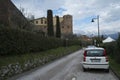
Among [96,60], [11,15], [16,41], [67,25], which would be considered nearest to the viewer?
[96,60]

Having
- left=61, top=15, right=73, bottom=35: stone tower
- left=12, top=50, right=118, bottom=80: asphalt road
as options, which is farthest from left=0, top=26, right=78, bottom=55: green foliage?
left=61, top=15, right=73, bottom=35: stone tower

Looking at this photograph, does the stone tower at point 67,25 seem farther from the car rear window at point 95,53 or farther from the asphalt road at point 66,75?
the asphalt road at point 66,75

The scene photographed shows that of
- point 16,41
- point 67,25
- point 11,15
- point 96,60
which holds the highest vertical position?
point 67,25

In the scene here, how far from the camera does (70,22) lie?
141750 mm

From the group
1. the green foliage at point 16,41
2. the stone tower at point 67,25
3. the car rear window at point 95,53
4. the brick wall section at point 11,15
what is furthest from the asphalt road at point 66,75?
the stone tower at point 67,25

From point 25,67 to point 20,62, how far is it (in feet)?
3.18

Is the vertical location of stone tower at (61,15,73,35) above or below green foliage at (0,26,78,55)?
above

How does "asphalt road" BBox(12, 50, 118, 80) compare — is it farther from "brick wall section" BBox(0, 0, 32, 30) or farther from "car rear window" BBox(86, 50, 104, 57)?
"brick wall section" BBox(0, 0, 32, 30)

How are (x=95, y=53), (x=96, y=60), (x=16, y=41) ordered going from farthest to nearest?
1. (x=16, y=41)
2. (x=95, y=53)
3. (x=96, y=60)

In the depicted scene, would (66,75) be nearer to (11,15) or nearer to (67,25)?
(11,15)

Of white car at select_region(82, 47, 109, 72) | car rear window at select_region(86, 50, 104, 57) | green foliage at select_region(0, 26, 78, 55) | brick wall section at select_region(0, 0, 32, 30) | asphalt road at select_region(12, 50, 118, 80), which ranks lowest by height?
asphalt road at select_region(12, 50, 118, 80)

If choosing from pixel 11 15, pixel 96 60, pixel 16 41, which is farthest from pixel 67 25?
pixel 96 60

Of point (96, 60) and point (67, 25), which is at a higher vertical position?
point (67, 25)

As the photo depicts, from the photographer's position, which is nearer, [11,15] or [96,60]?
[96,60]
